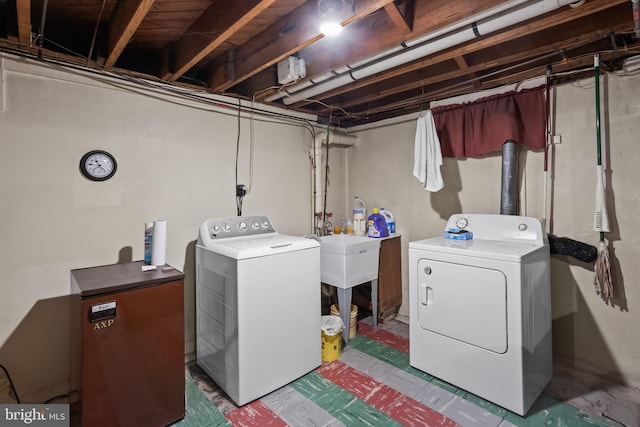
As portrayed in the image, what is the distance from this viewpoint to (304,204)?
3428 millimetres

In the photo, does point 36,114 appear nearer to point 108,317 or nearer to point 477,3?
point 108,317

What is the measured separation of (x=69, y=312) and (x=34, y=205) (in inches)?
28.9

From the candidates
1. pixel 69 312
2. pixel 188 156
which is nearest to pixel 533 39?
pixel 188 156

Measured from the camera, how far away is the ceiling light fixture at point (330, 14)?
5.14 ft

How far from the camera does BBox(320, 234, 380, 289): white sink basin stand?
8.99ft

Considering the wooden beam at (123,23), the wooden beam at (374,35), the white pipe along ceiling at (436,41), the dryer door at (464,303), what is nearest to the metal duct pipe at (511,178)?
the dryer door at (464,303)

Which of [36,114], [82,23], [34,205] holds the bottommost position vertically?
[34,205]

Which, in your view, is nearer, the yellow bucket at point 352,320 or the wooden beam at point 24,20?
the wooden beam at point 24,20

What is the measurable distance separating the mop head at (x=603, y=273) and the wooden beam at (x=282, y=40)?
213cm

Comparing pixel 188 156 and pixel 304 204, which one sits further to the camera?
pixel 304 204

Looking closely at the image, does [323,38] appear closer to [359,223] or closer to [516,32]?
[516,32]

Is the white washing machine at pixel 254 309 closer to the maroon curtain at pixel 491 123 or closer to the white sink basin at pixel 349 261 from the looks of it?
the white sink basin at pixel 349 261

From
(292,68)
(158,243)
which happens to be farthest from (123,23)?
(158,243)

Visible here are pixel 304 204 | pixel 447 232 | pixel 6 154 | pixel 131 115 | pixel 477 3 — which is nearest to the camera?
pixel 477 3
